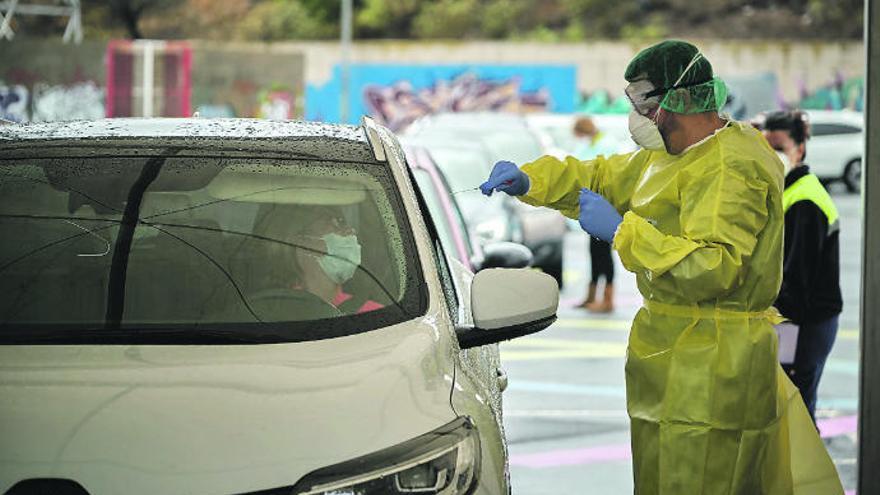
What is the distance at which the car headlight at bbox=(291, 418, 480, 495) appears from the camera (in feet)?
11.2

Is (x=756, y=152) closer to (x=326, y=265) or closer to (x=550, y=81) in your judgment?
(x=326, y=265)

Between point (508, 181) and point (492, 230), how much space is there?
29.8ft

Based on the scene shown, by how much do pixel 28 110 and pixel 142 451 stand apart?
139 ft

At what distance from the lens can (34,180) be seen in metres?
4.52

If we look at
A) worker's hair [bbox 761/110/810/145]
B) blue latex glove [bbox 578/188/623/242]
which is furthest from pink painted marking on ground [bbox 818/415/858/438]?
blue latex glove [bbox 578/188/623/242]

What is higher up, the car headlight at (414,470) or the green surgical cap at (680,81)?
the green surgical cap at (680,81)

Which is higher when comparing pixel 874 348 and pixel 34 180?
pixel 34 180

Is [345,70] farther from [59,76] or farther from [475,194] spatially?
[475,194]

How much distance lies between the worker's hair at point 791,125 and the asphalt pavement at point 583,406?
65.9 inches

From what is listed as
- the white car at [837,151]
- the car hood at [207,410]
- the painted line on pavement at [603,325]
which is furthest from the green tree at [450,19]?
the car hood at [207,410]

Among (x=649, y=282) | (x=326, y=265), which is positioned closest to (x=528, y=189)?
(x=649, y=282)

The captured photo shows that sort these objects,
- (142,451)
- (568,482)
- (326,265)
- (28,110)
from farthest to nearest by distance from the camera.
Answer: (28,110)
(568,482)
(326,265)
(142,451)

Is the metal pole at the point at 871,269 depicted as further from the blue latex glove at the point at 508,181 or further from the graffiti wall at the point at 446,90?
the graffiti wall at the point at 446,90

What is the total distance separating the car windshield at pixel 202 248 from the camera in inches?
162
